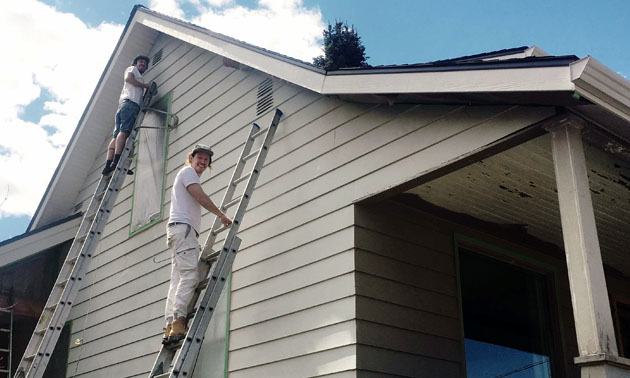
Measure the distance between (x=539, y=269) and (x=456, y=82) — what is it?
3.39m

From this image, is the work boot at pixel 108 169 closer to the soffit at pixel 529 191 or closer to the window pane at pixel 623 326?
the soffit at pixel 529 191

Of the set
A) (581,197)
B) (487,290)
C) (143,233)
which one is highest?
(143,233)

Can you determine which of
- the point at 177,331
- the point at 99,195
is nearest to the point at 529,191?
the point at 177,331

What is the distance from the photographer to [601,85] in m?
3.96

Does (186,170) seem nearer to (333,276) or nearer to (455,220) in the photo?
(333,276)

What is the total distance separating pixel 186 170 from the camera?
19.1ft

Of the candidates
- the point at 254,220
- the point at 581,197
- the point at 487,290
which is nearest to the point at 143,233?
the point at 254,220

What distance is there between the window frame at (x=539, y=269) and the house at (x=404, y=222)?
2cm

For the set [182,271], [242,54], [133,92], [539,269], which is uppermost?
[133,92]

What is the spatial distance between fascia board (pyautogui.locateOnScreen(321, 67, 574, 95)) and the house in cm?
1

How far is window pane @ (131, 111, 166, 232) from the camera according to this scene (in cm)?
851

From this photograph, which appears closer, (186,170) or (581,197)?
(581,197)

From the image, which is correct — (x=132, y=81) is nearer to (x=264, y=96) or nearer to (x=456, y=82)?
(x=264, y=96)

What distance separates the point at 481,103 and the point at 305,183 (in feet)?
6.38
